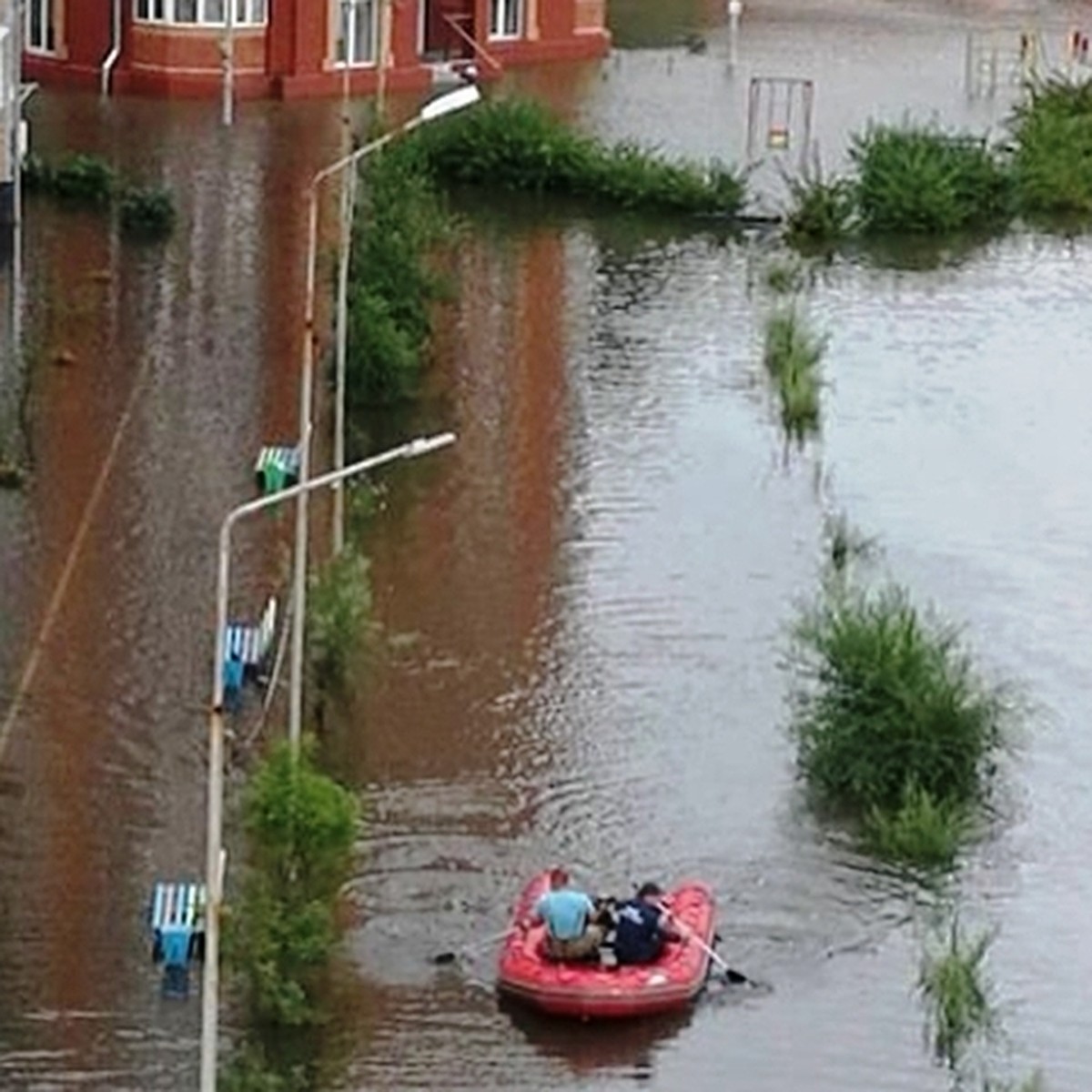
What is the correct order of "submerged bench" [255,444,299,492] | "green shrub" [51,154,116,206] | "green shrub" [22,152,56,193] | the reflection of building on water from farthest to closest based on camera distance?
"green shrub" [22,152,56,193] → "green shrub" [51,154,116,206] → "submerged bench" [255,444,299,492] → the reflection of building on water

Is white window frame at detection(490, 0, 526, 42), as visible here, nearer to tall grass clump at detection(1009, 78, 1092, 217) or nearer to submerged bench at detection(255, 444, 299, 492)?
tall grass clump at detection(1009, 78, 1092, 217)

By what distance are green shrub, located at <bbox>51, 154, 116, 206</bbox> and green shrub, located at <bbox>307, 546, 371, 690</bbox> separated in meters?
14.8

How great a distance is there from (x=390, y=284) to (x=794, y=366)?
11.1 feet

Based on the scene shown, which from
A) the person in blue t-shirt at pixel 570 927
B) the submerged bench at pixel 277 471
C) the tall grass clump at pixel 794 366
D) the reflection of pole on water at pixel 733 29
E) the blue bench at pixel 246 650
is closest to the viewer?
the person in blue t-shirt at pixel 570 927

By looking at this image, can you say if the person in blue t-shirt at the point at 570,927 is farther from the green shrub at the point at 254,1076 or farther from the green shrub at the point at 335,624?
the green shrub at the point at 335,624

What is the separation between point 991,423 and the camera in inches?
1130

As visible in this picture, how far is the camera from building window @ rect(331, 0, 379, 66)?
138ft

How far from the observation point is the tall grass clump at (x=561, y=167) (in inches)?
1441

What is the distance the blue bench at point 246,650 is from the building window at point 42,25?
22038 millimetres

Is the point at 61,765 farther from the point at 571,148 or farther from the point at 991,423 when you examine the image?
the point at 571,148

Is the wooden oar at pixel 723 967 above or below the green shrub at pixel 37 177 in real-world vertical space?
below

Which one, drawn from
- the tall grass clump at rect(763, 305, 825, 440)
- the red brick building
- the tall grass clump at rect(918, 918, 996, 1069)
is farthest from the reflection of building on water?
the red brick building

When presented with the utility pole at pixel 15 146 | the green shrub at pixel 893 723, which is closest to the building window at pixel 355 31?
the utility pole at pixel 15 146

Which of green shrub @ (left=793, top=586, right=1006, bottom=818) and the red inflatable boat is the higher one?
green shrub @ (left=793, top=586, right=1006, bottom=818)
